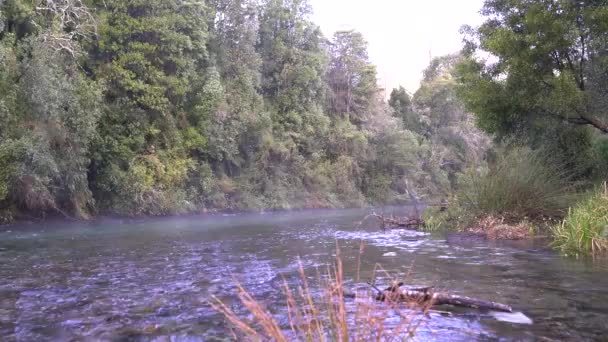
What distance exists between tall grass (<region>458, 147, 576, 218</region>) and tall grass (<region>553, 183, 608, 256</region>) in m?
3.35

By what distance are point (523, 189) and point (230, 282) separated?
1046 cm

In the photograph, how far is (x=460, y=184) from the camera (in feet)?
59.7

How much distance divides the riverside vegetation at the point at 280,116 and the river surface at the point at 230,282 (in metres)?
3.05

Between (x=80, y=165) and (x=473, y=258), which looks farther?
(x=80, y=165)

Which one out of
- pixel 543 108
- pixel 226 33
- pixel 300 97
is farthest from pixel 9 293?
pixel 300 97

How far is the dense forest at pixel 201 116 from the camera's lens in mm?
24281

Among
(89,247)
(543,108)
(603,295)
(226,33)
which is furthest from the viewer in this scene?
(226,33)

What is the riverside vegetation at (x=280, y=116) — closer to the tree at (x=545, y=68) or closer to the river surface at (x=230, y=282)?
the tree at (x=545, y=68)

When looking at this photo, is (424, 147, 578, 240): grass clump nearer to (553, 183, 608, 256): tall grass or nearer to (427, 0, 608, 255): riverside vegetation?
(427, 0, 608, 255): riverside vegetation

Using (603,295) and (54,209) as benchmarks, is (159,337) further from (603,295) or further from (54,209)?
(54,209)

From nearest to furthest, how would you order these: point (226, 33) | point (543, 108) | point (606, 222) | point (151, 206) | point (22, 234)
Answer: point (606, 222) < point (543, 108) < point (22, 234) < point (151, 206) < point (226, 33)

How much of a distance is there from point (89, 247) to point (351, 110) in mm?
41985

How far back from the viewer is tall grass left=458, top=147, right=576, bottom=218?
1594 centimetres

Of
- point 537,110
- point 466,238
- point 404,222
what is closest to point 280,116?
point 404,222
